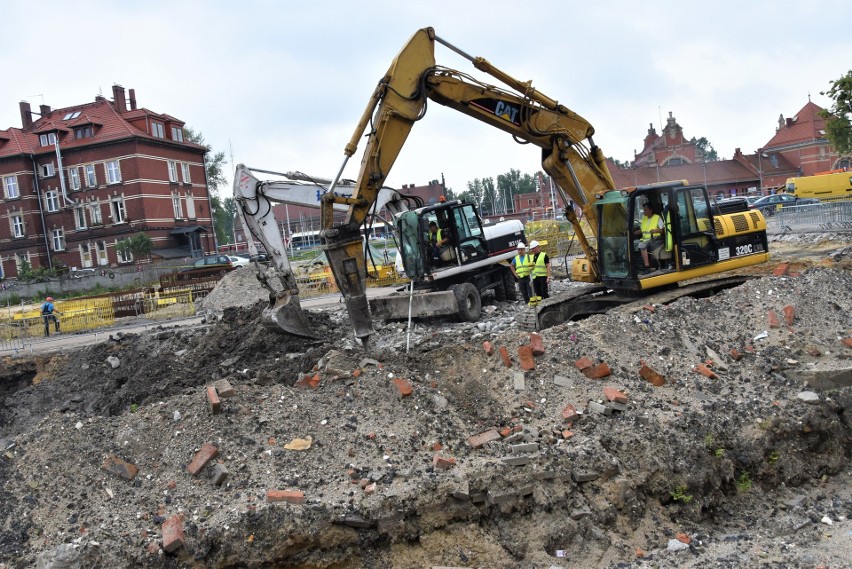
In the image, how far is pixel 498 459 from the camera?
19.4 ft

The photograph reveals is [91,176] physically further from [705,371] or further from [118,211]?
[705,371]

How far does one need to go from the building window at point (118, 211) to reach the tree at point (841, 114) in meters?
36.5

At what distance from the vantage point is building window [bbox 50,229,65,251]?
44.0 m

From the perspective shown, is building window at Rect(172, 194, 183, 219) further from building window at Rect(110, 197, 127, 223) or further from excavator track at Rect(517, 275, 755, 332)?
excavator track at Rect(517, 275, 755, 332)

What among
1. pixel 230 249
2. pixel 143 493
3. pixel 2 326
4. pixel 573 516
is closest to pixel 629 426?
pixel 573 516

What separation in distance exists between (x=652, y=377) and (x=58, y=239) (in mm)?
44888

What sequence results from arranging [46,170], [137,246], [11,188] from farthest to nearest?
[11,188] < [46,170] < [137,246]

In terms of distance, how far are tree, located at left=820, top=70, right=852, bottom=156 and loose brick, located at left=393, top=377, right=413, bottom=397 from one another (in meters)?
25.4

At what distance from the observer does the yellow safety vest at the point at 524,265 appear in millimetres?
12070

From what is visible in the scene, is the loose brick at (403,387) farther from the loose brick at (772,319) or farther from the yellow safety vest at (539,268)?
the yellow safety vest at (539,268)

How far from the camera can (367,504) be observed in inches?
216

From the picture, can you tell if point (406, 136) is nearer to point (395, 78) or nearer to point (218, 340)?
point (395, 78)

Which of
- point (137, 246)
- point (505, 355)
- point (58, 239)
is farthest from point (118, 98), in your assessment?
point (505, 355)

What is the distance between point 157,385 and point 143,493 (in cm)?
385
